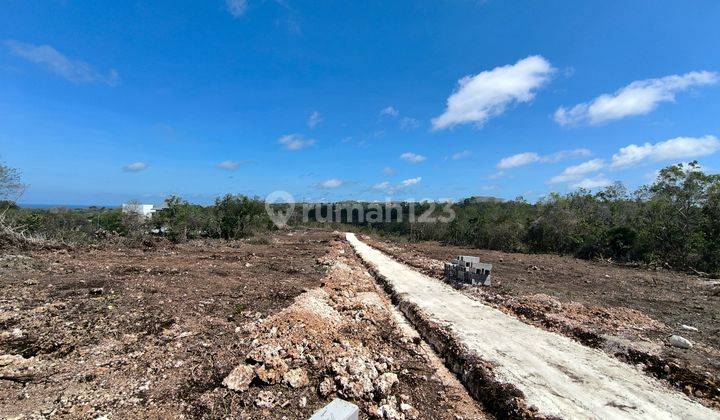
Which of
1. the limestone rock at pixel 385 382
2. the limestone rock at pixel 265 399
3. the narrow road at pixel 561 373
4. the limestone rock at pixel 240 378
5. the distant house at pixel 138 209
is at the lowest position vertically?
the narrow road at pixel 561 373

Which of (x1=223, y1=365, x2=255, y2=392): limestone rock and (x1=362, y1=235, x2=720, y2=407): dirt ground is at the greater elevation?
(x1=223, y1=365, x2=255, y2=392): limestone rock

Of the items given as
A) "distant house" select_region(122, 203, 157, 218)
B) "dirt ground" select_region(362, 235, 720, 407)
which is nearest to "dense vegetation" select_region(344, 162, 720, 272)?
"dirt ground" select_region(362, 235, 720, 407)

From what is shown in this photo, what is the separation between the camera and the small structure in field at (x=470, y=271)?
12.4 m

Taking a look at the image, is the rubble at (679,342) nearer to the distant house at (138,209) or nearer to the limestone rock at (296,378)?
the limestone rock at (296,378)

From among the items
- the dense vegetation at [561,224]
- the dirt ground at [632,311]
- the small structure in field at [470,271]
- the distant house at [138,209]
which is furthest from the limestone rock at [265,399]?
the distant house at [138,209]

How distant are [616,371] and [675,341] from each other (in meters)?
2.32

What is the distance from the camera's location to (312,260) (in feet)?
58.4

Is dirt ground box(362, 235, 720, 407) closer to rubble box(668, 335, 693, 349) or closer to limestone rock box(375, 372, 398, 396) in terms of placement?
rubble box(668, 335, 693, 349)

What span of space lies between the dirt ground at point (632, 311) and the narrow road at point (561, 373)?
44cm

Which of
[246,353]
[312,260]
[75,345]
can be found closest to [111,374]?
[75,345]

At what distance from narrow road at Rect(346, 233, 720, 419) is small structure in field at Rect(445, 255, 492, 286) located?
10.9 ft

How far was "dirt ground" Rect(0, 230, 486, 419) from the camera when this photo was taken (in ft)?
14.7

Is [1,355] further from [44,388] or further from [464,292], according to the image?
[464,292]

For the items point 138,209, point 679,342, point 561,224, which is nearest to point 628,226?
point 561,224
